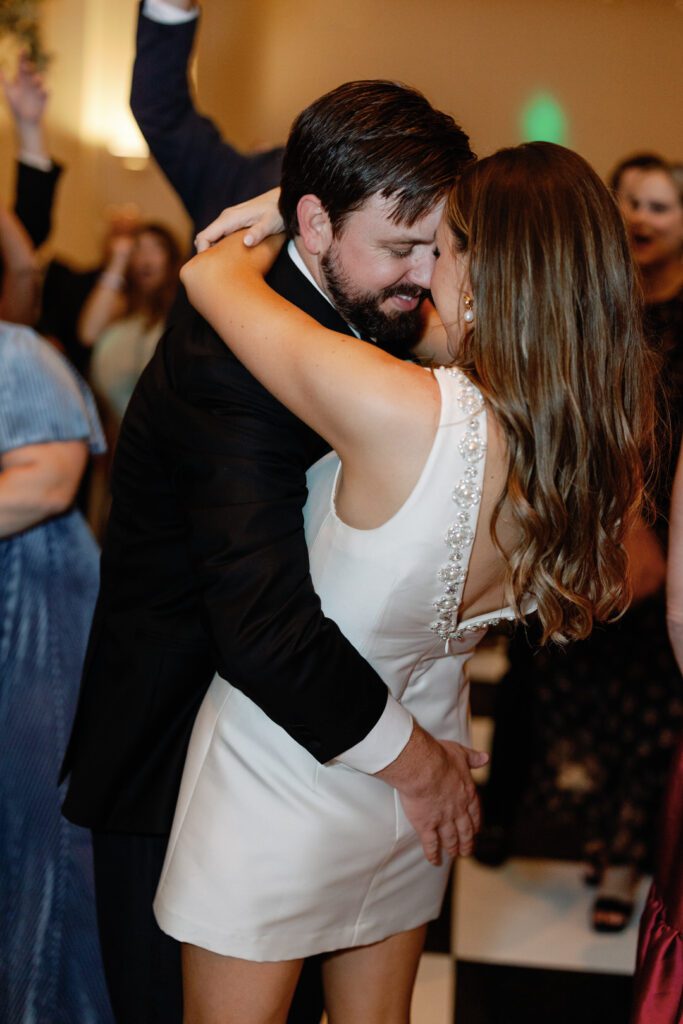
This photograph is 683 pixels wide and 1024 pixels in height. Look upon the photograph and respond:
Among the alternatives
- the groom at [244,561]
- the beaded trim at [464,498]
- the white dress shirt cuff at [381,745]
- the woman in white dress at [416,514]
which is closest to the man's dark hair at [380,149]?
the groom at [244,561]

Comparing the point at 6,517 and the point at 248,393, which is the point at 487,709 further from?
the point at 248,393

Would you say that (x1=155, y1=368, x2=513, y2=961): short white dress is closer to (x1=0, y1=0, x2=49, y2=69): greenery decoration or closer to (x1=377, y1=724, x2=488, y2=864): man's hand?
(x1=377, y1=724, x2=488, y2=864): man's hand

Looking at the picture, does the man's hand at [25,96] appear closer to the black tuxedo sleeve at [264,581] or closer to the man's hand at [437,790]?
the black tuxedo sleeve at [264,581]

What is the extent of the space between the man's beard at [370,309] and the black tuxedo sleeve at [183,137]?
Answer: 0.84m

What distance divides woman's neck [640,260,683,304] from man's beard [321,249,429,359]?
1.22 meters

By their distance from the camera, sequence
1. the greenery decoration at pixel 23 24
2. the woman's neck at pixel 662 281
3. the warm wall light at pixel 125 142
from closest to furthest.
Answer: the woman's neck at pixel 662 281
the greenery decoration at pixel 23 24
the warm wall light at pixel 125 142

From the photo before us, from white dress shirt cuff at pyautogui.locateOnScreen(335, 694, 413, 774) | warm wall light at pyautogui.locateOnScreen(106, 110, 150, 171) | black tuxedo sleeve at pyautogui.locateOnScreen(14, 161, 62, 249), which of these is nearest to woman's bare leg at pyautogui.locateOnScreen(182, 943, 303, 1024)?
white dress shirt cuff at pyautogui.locateOnScreen(335, 694, 413, 774)

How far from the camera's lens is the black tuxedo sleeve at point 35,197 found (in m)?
2.82

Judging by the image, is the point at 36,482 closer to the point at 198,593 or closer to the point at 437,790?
the point at 198,593

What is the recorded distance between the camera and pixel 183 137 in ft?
7.68

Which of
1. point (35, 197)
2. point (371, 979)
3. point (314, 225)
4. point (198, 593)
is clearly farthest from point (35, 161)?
point (371, 979)

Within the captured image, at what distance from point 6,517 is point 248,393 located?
72cm

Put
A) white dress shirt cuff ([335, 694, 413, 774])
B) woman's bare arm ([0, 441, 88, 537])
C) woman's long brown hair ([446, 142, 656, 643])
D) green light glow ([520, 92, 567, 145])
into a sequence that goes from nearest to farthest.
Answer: woman's long brown hair ([446, 142, 656, 643]) < white dress shirt cuff ([335, 694, 413, 774]) < woman's bare arm ([0, 441, 88, 537]) < green light glow ([520, 92, 567, 145])

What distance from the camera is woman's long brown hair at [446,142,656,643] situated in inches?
45.0
